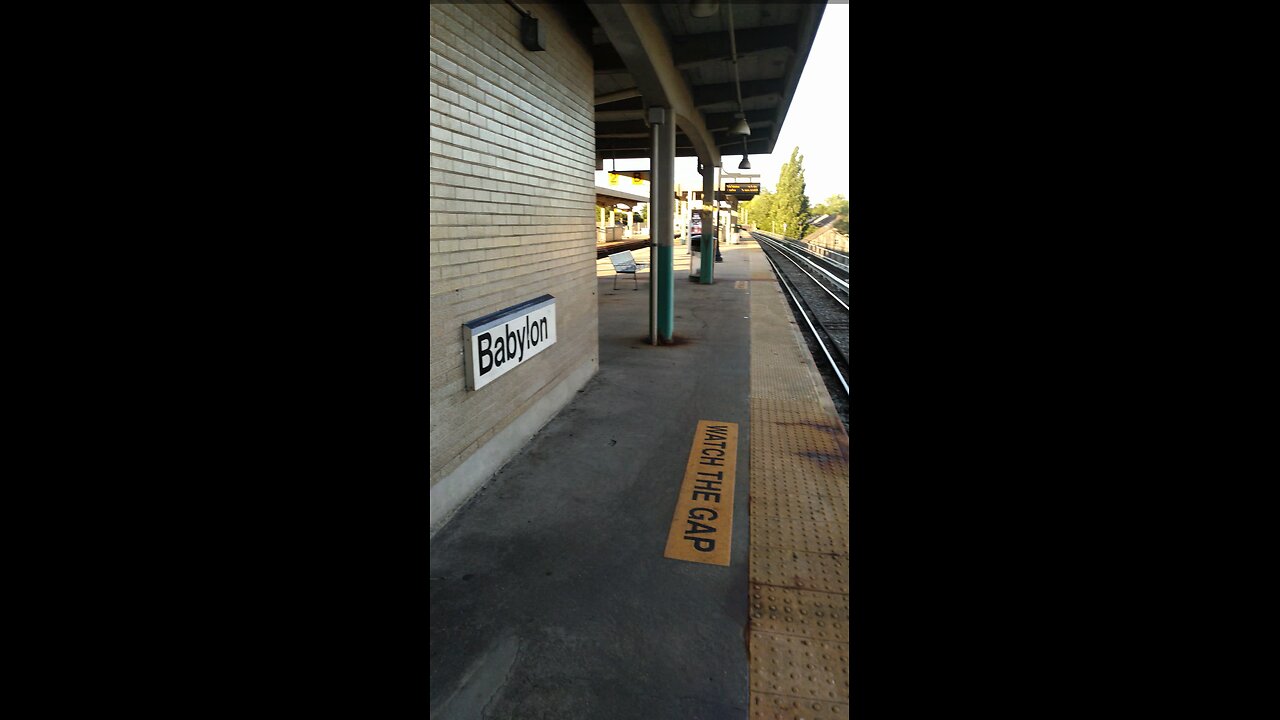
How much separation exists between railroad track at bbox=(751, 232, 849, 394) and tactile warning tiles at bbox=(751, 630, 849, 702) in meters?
3.36

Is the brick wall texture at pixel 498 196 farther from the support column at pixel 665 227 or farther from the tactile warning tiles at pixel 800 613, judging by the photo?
the support column at pixel 665 227

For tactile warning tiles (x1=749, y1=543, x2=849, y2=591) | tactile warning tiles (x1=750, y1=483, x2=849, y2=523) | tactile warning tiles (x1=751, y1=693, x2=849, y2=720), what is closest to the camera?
tactile warning tiles (x1=751, y1=693, x2=849, y2=720)

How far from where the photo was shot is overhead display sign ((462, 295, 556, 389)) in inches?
186

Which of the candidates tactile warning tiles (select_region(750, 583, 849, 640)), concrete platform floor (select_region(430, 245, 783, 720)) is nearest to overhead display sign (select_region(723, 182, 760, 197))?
concrete platform floor (select_region(430, 245, 783, 720))

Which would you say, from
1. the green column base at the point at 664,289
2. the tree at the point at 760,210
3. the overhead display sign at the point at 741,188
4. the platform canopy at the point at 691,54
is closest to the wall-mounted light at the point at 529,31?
the platform canopy at the point at 691,54

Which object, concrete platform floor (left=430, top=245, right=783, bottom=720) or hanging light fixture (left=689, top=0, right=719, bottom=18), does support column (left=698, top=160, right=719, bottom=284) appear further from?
concrete platform floor (left=430, top=245, right=783, bottom=720)

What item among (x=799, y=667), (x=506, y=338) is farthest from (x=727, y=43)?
(x=799, y=667)

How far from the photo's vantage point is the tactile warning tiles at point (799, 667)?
9.16 ft

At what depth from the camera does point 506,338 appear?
5355 mm

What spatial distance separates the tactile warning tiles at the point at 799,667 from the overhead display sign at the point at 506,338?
2.68 meters

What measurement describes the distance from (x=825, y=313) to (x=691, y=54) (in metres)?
8.43
